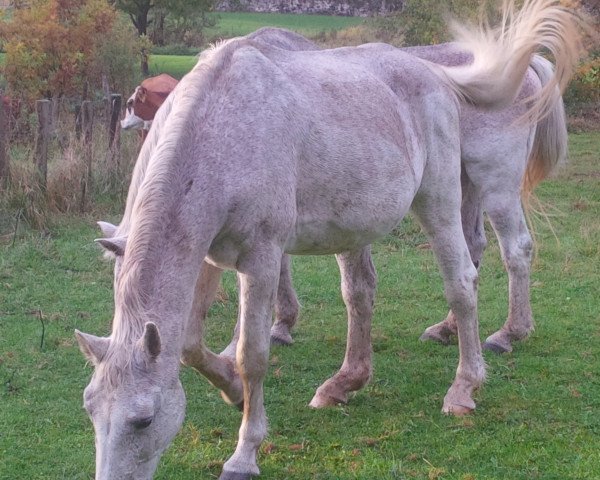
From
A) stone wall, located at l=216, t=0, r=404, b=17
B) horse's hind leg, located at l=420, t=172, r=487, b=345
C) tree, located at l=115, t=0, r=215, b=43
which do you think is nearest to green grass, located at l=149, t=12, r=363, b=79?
stone wall, located at l=216, t=0, r=404, b=17

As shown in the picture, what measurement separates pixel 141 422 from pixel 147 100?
19.9 ft

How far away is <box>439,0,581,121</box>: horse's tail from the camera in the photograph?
498 centimetres

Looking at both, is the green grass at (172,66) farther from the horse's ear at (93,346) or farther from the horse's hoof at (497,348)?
the horse's ear at (93,346)

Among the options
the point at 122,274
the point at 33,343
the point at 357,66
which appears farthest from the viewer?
the point at 33,343

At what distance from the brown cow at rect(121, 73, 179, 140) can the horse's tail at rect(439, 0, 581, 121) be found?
3.86 m

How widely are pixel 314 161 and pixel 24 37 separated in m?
14.0

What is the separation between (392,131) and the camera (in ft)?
14.8

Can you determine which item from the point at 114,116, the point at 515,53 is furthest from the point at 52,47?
the point at 515,53

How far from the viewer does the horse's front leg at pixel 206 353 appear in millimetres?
4109

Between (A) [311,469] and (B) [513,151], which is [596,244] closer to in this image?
(B) [513,151]

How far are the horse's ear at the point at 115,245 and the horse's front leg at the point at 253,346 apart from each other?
1.95 feet

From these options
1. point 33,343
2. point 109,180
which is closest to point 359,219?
point 33,343

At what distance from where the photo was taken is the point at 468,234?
632 cm

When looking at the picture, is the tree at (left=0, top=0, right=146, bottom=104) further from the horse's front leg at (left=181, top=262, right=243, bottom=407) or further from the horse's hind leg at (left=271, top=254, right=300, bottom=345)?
the horse's front leg at (left=181, top=262, right=243, bottom=407)
